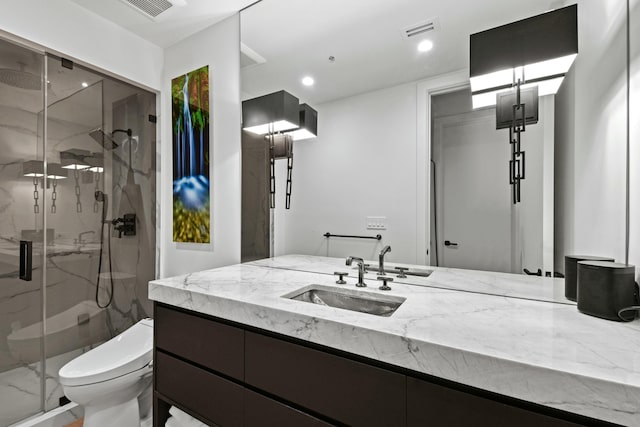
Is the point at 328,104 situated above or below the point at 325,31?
below

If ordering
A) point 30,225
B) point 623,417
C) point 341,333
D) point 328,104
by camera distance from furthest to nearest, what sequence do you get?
point 30,225, point 328,104, point 341,333, point 623,417

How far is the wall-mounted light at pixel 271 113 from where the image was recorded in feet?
5.77

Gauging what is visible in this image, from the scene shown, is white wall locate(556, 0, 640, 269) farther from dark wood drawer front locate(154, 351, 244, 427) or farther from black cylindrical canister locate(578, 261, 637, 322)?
dark wood drawer front locate(154, 351, 244, 427)

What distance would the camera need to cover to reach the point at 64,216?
191cm

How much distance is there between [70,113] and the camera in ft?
6.39

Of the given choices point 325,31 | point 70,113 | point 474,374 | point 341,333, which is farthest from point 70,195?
point 474,374

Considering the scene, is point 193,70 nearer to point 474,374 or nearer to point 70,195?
point 70,195

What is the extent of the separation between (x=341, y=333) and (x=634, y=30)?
1.38 m

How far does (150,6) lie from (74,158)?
1109 mm

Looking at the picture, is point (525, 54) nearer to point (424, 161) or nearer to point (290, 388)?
point (424, 161)

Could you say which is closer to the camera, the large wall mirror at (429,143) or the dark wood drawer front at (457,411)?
the dark wood drawer front at (457,411)

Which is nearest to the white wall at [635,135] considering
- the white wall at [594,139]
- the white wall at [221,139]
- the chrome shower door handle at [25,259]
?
the white wall at [594,139]

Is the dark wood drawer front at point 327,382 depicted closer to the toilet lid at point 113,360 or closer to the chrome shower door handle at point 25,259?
the toilet lid at point 113,360

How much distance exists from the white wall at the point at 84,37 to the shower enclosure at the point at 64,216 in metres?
0.10
